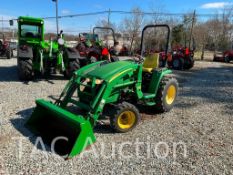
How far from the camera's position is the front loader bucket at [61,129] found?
3773mm

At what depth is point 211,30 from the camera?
28359mm

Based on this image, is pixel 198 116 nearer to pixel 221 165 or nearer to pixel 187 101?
pixel 187 101

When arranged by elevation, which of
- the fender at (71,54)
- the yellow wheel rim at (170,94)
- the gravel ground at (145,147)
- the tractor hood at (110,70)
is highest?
the fender at (71,54)

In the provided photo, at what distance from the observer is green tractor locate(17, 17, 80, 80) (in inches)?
334

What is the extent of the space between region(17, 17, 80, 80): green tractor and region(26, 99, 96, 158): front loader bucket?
4.16 m

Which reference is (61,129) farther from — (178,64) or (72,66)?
(178,64)

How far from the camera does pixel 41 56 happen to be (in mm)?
8617

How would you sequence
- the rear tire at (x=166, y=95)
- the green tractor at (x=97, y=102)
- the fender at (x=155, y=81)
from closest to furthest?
the green tractor at (x=97, y=102)
the fender at (x=155, y=81)
the rear tire at (x=166, y=95)

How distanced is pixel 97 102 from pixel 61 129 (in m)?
0.77

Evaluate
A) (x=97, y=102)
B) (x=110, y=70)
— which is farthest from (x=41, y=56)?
(x=97, y=102)

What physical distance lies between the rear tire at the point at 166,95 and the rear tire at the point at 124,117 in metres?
1.11

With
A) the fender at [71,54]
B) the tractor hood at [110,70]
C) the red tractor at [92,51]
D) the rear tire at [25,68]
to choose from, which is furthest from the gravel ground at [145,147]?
the red tractor at [92,51]

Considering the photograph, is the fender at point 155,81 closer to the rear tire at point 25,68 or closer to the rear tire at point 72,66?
the rear tire at point 72,66

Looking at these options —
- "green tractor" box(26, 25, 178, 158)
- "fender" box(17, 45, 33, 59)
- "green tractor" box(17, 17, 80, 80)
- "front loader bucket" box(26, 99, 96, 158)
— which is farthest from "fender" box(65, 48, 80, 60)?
"front loader bucket" box(26, 99, 96, 158)
